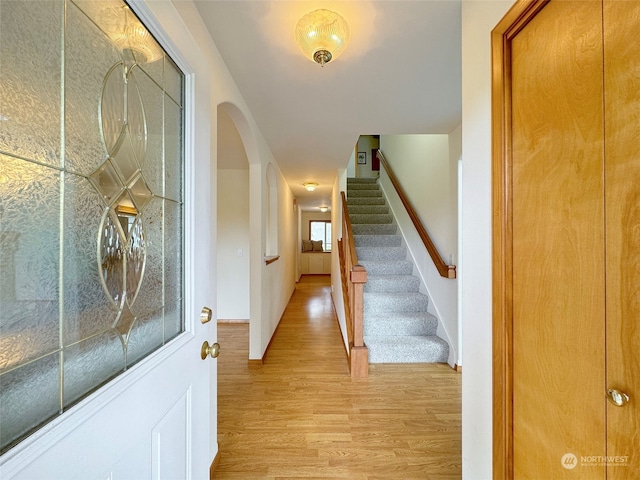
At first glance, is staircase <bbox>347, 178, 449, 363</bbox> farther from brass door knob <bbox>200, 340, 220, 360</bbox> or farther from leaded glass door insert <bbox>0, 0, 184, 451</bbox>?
leaded glass door insert <bbox>0, 0, 184, 451</bbox>

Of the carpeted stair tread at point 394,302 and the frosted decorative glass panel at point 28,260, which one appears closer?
the frosted decorative glass panel at point 28,260

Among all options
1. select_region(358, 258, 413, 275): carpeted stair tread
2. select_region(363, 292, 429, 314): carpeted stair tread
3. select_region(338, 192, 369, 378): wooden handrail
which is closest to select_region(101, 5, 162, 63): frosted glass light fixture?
select_region(338, 192, 369, 378): wooden handrail

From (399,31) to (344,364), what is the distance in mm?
2712

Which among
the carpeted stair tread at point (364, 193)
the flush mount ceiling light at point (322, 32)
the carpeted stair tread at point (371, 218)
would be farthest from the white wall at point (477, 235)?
the carpeted stair tread at point (364, 193)

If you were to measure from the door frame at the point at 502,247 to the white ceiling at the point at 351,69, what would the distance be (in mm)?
560

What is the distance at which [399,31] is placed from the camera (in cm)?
139

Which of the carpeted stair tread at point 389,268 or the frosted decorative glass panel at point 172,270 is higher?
the frosted decorative glass panel at point 172,270

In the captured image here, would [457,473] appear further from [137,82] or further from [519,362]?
[137,82]

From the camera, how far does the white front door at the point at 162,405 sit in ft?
1.49

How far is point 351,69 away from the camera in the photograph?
169 centimetres

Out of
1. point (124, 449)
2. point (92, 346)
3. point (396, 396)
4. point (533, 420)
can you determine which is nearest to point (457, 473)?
point (396, 396)

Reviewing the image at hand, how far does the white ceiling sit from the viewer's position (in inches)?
50.4

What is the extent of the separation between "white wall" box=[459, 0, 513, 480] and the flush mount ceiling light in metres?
0.54

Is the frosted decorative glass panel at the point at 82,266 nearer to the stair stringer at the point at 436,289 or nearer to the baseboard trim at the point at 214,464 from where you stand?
the baseboard trim at the point at 214,464
